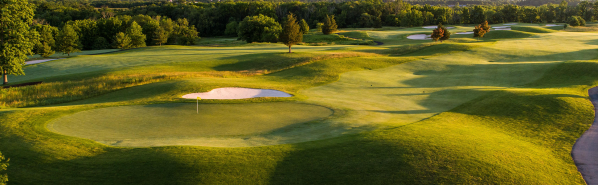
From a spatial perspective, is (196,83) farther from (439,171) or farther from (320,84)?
(439,171)

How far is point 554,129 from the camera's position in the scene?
1625 cm

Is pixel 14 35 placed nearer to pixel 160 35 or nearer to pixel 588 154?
pixel 588 154

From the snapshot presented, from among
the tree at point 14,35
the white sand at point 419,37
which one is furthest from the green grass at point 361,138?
the white sand at point 419,37

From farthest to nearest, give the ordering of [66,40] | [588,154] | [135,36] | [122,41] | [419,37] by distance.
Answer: [419,37] < [135,36] < [122,41] < [66,40] < [588,154]

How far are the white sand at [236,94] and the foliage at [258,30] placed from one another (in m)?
62.0

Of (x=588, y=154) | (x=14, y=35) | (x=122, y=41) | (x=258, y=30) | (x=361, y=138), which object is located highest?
(x=258, y=30)

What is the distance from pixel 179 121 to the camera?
17188mm

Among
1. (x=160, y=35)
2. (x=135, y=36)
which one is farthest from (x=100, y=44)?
(x=135, y=36)

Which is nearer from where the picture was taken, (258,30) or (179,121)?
(179,121)

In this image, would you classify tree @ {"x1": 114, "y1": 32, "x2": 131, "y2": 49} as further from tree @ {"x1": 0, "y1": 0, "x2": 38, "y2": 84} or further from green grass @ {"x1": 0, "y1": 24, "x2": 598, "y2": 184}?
green grass @ {"x1": 0, "y1": 24, "x2": 598, "y2": 184}

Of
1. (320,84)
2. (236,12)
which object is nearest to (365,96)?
Result: (320,84)

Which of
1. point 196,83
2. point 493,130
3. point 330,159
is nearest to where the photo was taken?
point 330,159

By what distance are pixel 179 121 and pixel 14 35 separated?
28600 mm

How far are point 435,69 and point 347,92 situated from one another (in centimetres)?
1414
